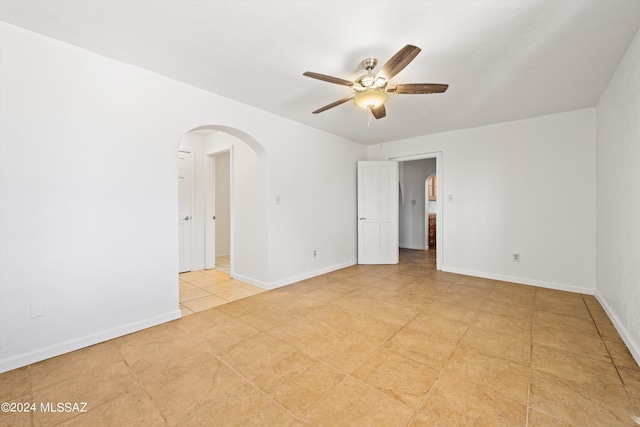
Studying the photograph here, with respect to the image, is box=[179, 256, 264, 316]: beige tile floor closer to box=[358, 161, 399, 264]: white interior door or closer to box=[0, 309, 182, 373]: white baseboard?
box=[0, 309, 182, 373]: white baseboard

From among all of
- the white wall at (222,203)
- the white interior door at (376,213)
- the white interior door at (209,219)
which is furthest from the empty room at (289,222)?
the white wall at (222,203)

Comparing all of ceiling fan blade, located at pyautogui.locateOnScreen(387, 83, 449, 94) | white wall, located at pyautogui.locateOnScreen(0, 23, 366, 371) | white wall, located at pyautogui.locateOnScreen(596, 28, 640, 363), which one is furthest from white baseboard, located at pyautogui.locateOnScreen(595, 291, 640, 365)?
white wall, located at pyautogui.locateOnScreen(0, 23, 366, 371)

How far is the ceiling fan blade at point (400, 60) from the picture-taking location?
1.77m

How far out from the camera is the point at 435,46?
2.18 m

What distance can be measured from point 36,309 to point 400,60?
336 centimetres

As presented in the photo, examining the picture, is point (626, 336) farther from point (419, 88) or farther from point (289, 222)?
point (289, 222)

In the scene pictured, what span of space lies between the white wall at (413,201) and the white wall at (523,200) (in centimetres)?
229

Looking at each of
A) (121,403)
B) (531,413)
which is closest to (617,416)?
(531,413)

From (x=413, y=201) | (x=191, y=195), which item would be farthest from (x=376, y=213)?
(x=191, y=195)

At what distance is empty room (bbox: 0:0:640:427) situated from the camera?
1.72 metres

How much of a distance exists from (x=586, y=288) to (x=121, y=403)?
5204mm

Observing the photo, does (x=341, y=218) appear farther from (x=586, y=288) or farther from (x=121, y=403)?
(x=121, y=403)

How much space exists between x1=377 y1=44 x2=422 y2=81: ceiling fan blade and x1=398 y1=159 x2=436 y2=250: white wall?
540cm

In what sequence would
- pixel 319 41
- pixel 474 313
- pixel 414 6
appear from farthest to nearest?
1. pixel 474 313
2. pixel 319 41
3. pixel 414 6
